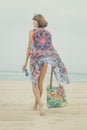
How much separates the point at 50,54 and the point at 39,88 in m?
0.57

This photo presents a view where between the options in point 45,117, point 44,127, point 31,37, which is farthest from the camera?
point 31,37

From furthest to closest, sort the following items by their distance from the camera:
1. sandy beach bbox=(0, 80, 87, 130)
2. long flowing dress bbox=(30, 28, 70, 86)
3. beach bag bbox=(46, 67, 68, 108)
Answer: beach bag bbox=(46, 67, 68, 108)
long flowing dress bbox=(30, 28, 70, 86)
sandy beach bbox=(0, 80, 87, 130)

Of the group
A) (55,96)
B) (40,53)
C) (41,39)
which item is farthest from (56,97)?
(41,39)

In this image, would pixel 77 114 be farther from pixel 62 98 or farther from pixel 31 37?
pixel 31 37

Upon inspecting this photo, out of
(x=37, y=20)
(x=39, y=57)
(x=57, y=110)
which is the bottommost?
(x=57, y=110)

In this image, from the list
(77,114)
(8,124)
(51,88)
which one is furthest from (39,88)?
(8,124)

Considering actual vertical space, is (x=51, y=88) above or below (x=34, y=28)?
below

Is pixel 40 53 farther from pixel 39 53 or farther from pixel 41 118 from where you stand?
pixel 41 118

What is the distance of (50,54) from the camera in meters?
7.04

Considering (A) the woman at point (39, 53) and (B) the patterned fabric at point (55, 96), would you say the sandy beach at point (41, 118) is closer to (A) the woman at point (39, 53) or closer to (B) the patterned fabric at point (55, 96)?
(B) the patterned fabric at point (55, 96)

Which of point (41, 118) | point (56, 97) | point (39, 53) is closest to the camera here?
point (41, 118)

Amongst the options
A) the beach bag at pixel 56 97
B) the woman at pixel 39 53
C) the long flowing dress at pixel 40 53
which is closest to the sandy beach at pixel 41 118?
the beach bag at pixel 56 97

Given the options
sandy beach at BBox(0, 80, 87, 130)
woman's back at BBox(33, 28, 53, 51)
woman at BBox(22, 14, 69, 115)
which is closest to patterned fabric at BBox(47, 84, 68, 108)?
sandy beach at BBox(0, 80, 87, 130)

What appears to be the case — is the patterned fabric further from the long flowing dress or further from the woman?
the long flowing dress
